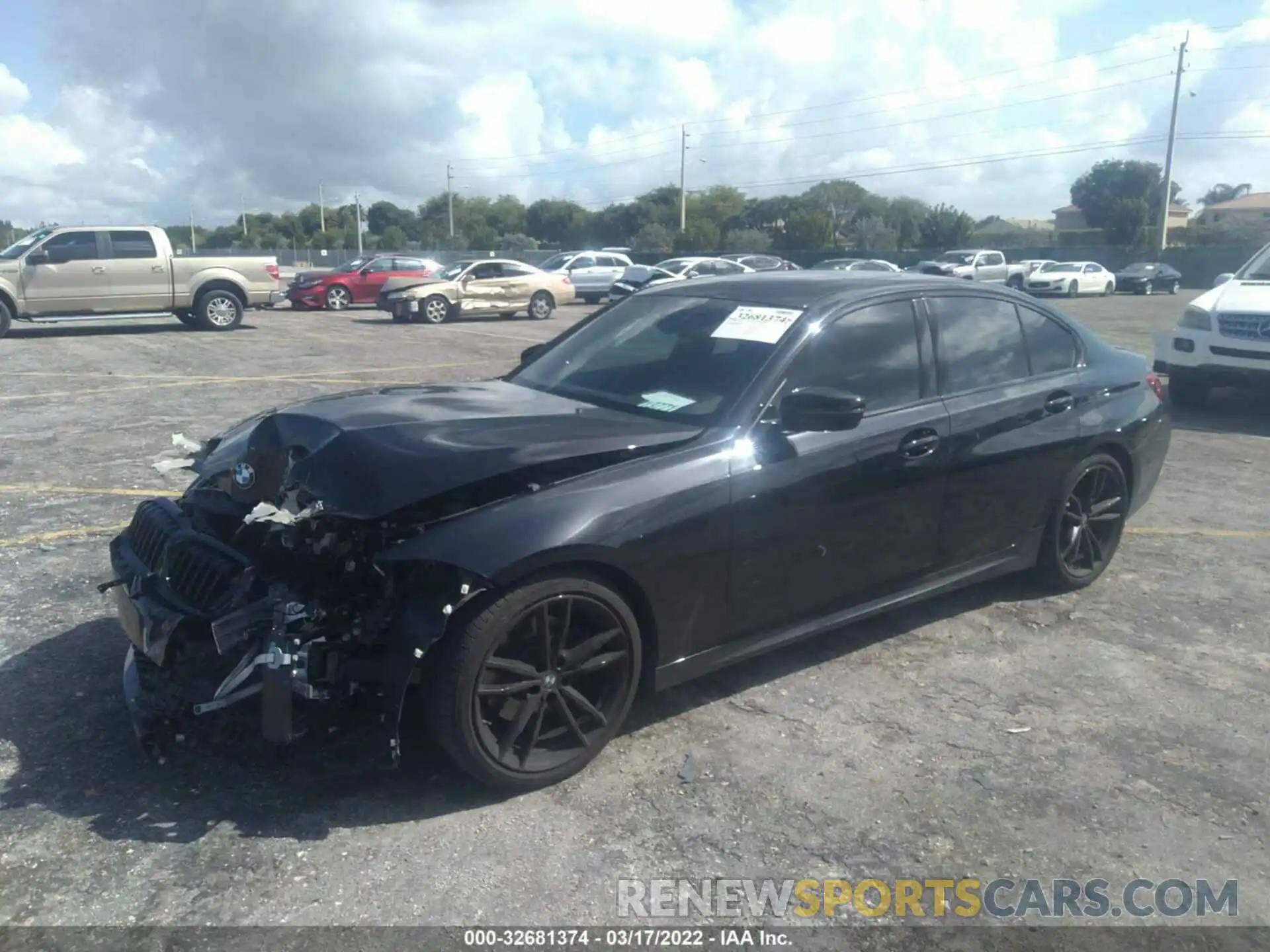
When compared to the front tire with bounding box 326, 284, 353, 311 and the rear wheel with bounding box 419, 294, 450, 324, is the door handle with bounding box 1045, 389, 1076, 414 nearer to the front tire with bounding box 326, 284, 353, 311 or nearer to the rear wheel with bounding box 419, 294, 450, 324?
the rear wheel with bounding box 419, 294, 450, 324

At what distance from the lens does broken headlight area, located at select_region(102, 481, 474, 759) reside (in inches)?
124

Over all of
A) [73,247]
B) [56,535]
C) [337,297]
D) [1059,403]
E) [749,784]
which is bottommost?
[749,784]

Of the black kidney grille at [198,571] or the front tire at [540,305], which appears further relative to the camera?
the front tire at [540,305]

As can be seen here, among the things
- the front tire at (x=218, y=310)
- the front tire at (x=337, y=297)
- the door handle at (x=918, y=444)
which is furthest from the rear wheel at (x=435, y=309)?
the door handle at (x=918, y=444)

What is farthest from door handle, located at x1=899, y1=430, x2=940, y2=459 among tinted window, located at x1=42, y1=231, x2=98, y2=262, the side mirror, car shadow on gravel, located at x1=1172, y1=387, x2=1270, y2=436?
tinted window, located at x1=42, y1=231, x2=98, y2=262

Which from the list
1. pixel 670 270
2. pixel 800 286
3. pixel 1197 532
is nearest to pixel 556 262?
pixel 670 270

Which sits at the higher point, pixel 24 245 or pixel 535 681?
pixel 24 245

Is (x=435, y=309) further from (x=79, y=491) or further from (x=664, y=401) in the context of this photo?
(x=664, y=401)

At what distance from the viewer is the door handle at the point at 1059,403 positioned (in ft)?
16.4

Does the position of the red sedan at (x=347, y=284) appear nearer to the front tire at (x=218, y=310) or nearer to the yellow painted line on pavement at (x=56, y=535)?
the front tire at (x=218, y=310)

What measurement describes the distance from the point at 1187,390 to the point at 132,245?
682 inches

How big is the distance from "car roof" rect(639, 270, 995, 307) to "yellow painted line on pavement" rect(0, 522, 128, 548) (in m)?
3.46

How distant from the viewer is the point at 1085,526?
5.26 meters

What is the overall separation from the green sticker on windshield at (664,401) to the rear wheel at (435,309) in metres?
19.2
